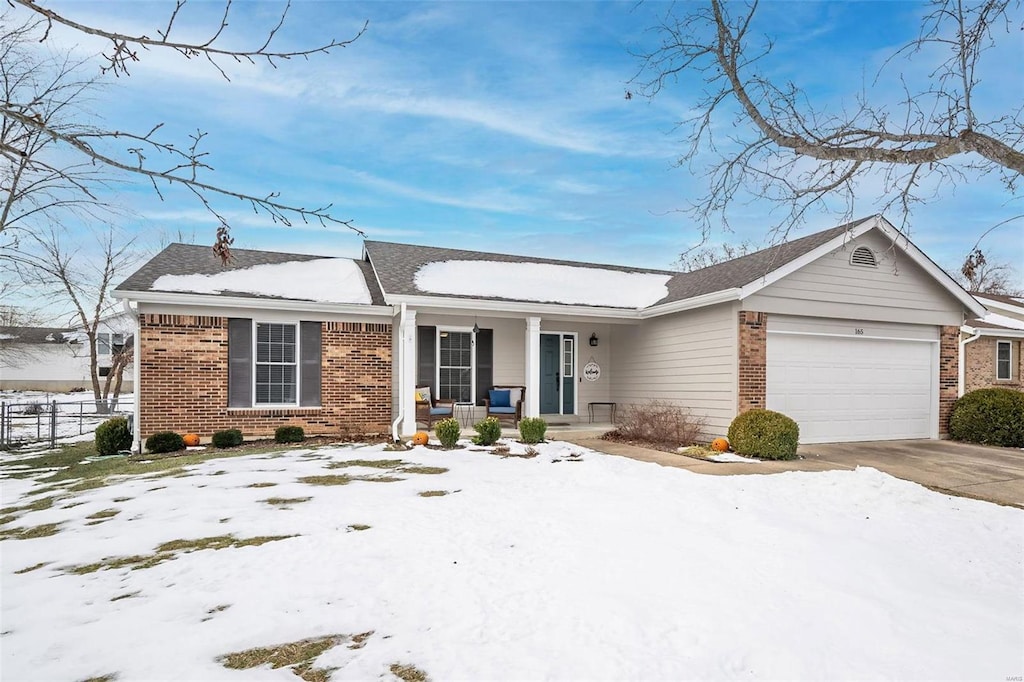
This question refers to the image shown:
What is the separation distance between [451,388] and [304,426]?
3407 millimetres

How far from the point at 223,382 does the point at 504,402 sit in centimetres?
599

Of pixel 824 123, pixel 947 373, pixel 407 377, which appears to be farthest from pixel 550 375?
pixel 824 123

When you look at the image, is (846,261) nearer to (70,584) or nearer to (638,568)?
(638,568)

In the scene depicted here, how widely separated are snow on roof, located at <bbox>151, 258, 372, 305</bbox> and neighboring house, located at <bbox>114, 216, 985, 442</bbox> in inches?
2.6

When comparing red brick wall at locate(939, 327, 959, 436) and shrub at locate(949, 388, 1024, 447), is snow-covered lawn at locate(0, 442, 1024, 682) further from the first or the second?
red brick wall at locate(939, 327, 959, 436)

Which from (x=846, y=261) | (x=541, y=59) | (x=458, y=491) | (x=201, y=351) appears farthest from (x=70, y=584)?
(x=846, y=261)

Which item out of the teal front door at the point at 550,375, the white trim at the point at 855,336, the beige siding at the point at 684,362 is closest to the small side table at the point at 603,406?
the beige siding at the point at 684,362

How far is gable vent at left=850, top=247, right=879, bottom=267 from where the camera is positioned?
40.1 feet

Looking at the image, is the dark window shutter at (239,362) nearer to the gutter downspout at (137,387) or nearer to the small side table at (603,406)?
the gutter downspout at (137,387)

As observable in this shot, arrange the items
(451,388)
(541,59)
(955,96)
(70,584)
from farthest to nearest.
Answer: (451,388)
(541,59)
(955,96)
(70,584)

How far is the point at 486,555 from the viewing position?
4934 millimetres

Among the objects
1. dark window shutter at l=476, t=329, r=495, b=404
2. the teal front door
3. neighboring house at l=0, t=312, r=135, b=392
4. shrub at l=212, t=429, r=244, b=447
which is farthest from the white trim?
neighboring house at l=0, t=312, r=135, b=392

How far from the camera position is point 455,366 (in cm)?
1419

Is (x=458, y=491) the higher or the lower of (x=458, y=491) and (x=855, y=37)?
the lower
